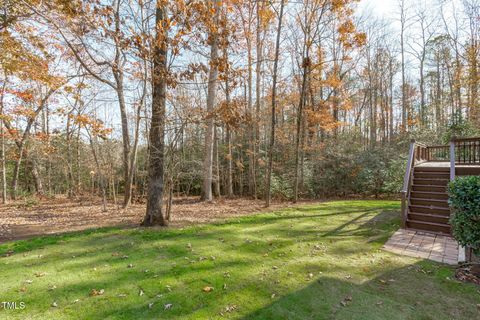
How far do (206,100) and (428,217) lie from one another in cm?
1104

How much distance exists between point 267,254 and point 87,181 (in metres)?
16.9

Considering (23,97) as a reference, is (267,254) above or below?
below

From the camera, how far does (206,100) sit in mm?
13336

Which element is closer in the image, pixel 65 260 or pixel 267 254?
pixel 65 260

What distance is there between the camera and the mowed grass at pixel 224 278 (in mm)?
2744

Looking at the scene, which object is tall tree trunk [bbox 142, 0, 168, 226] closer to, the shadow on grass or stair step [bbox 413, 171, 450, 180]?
the shadow on grass

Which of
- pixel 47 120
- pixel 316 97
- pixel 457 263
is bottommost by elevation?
pixel 457 263

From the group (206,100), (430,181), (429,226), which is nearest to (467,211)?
(429,226)

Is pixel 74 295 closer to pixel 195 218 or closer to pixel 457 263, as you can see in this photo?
pixel 195 218

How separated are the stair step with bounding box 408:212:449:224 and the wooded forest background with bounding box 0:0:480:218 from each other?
4681mm

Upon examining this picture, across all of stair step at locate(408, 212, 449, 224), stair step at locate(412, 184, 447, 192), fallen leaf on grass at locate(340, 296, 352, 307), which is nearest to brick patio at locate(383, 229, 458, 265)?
stair step at locate(408, 212, 449, 224)

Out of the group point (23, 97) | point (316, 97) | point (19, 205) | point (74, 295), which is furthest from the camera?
point (316, 97)

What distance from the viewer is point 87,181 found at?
1684 cm

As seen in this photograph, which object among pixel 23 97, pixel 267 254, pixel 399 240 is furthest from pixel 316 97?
pixel 23 97
